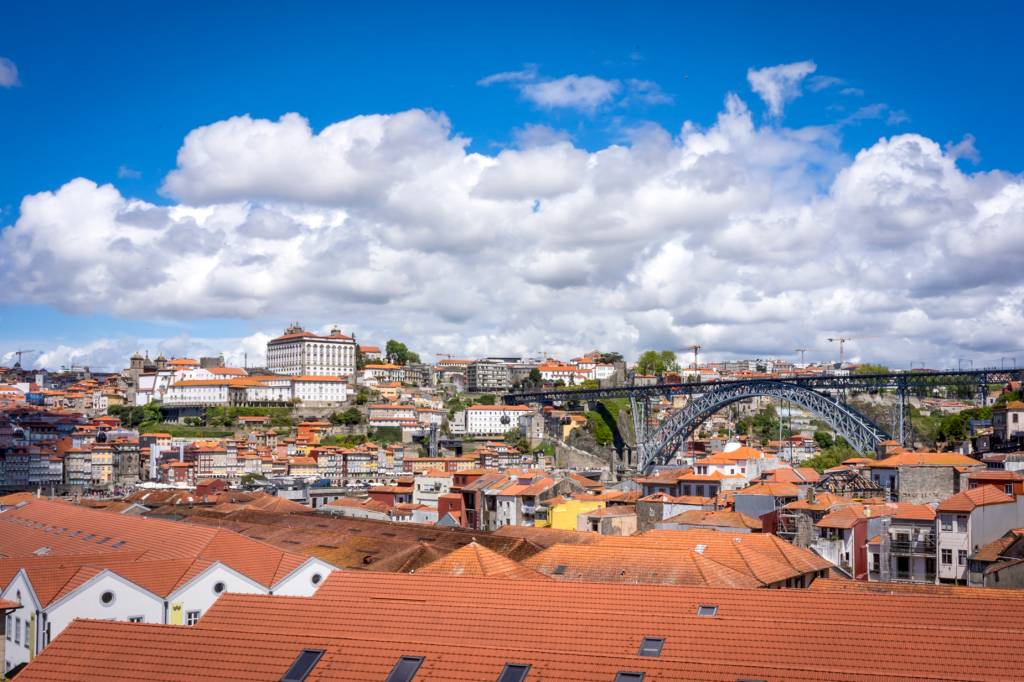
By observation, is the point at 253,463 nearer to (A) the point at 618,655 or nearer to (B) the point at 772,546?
(B) the point at 772,546

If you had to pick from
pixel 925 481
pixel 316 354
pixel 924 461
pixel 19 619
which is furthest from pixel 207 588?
pixel 316 354

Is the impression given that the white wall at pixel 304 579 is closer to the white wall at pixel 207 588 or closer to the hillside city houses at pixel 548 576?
the hillside city houses at pixel 548 576

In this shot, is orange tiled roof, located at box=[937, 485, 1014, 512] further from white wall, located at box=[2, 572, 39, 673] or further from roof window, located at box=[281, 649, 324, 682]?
white wall, located at box=[2, 572, 39, 673]

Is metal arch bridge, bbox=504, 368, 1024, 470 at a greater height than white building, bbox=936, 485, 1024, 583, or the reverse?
metal arch bridge, bbox=504, 368, 1024, 470

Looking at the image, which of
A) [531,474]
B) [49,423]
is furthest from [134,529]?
[49,423]

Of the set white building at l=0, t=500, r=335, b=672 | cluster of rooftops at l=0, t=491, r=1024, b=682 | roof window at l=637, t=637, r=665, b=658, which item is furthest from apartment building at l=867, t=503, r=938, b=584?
roof window at l=637, t=637, r=665, b=658

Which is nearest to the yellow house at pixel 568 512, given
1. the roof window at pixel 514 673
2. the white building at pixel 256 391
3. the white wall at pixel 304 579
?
the white wall at pixel 304 579
